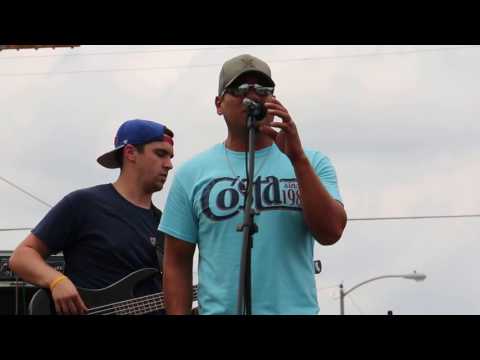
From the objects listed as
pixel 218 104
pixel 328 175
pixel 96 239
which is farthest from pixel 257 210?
pixel 96 239

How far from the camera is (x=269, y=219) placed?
10.3 feet

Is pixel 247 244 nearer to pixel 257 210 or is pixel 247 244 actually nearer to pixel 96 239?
pixel 257 210

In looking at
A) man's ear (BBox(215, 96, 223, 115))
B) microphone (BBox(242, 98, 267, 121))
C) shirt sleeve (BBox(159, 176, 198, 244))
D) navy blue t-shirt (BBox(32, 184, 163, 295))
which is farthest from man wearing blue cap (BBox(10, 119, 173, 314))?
microphone (BBox(242, 98, 267, 121))

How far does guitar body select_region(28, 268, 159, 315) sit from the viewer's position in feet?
14.3

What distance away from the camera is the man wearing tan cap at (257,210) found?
3.08 metres

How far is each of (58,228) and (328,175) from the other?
1653mm

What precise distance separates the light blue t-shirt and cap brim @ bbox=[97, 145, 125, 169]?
1.63 m

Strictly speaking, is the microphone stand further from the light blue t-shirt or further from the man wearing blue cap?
the man wearing blue cap

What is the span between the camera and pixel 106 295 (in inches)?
173
